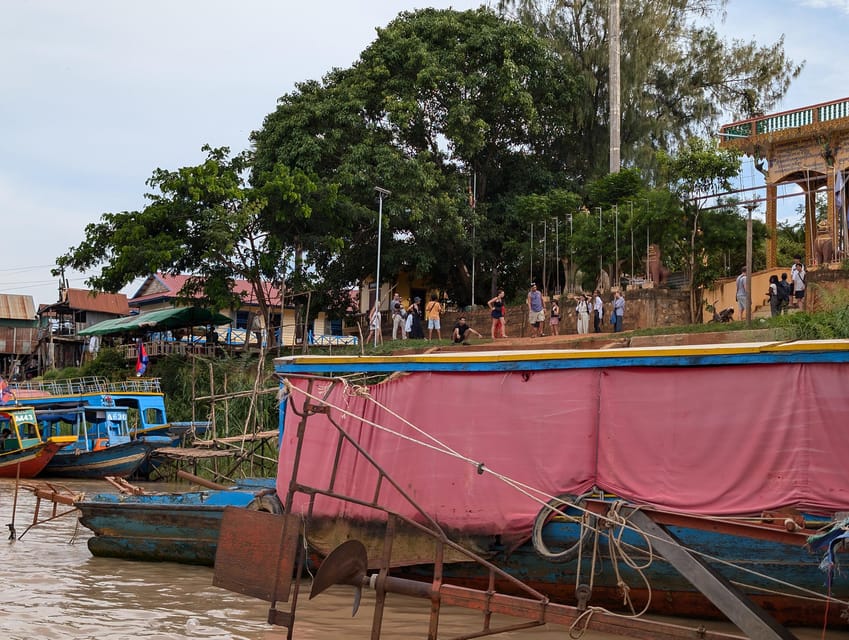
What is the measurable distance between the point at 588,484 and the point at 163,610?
12.6 feet

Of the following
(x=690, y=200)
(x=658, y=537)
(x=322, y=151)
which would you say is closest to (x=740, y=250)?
(x=690, y=200)

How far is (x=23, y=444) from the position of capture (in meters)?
22.6

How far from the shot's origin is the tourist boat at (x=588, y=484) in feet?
20.2

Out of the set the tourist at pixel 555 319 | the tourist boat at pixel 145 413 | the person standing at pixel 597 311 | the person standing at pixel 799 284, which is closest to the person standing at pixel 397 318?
the tourist at pixel 555 319

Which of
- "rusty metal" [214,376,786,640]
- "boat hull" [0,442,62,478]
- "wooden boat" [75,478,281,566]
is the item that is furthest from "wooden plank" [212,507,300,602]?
"boat hull" [0,442,62,478]

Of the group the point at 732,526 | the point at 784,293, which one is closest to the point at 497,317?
the point at 784,293

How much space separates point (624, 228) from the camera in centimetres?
2264

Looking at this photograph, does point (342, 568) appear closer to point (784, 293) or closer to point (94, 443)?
point (784, 293)

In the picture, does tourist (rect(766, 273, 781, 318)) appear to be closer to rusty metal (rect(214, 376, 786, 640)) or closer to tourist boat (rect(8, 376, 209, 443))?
tourist boat (rect(8, 376, 209, 443))

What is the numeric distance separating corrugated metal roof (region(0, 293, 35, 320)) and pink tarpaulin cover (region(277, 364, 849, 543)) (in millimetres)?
48265

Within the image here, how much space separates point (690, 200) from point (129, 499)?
559 inches

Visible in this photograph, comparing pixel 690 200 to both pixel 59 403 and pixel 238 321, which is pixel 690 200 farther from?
pixel 238 321

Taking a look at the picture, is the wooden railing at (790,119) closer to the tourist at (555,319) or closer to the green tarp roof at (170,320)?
the tourist at (555,319)

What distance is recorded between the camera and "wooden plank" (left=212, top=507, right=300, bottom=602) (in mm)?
5969
